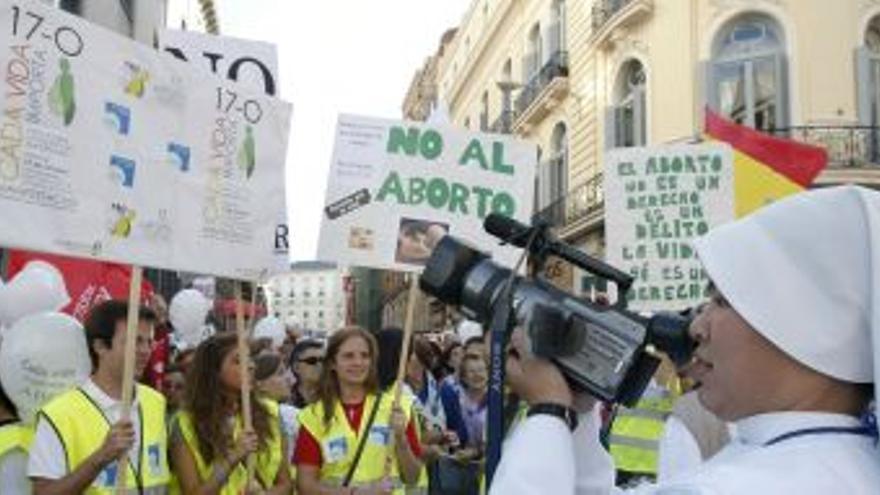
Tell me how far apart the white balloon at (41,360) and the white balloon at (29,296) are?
1104mm

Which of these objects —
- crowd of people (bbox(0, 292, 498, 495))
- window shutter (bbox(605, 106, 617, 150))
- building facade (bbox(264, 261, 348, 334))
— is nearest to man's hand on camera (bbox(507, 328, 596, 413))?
crowd of people (bbox(0, 292, 498, 495))

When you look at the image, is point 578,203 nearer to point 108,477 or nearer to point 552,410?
point 108,477

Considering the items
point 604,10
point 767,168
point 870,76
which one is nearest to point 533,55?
point 604,10

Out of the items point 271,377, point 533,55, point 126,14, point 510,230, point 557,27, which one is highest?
point 557,27

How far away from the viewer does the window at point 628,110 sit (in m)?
24.4

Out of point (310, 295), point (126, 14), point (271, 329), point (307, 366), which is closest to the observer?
point (307, 366)

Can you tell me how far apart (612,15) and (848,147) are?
6.28 m

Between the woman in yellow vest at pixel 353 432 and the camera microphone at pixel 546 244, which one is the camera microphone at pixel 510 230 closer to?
the camera microphone at pixel 546 244

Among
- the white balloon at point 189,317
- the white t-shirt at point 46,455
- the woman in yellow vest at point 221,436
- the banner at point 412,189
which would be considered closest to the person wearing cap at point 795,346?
the white t-shirt at point 46,455

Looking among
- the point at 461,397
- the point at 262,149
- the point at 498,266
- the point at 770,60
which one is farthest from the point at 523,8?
the point at 498,266

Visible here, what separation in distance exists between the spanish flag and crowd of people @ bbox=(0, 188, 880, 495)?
5.41ft

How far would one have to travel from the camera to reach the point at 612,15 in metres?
24.8

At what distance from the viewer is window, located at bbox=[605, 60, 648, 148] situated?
24.4 metres

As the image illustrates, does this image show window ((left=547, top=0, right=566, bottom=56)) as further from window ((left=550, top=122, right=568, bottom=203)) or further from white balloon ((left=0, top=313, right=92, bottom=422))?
white balloon ((left=0, top=313, right=92, bottom=422))
